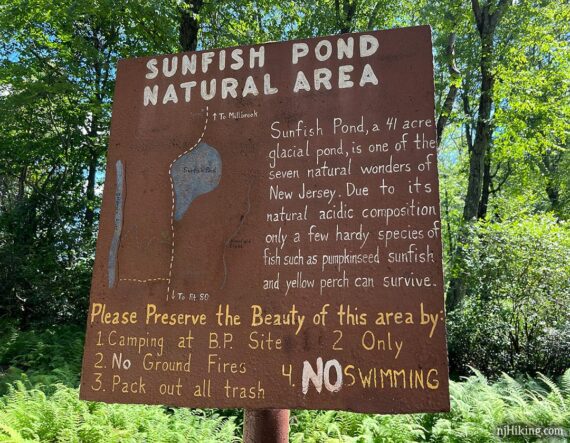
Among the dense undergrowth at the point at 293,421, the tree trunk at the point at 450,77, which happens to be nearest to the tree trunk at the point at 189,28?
the tree trunk at the point at 450,77

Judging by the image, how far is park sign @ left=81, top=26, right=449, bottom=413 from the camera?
1.98m

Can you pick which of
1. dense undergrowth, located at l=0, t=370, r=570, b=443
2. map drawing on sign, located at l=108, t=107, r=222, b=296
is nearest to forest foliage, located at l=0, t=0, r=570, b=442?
dense undergrowth, located at l=0, t=370, r=570, b=443

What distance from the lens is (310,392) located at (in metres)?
1.96

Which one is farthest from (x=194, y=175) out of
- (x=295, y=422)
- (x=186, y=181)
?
(x=295, y=422)

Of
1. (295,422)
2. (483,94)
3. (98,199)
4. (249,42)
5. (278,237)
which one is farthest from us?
(98,199)

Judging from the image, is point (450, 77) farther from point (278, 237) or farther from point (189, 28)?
point (278, 237)

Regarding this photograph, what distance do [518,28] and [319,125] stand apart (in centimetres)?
1420

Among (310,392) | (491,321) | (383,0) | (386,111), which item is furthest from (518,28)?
(310,392)

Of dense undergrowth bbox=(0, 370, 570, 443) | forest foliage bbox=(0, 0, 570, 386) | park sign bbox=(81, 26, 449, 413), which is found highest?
forest foliage bbox=(0, 0, 570, 386)

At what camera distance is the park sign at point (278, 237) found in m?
1.98

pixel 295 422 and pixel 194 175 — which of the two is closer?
pixel 194 175

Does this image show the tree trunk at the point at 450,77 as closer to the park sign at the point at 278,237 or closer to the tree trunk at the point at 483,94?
the tree trunk at the point at 483,94

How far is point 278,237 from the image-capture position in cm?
216

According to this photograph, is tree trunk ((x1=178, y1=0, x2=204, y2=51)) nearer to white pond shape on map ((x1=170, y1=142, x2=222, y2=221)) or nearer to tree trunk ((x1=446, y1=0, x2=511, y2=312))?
tree trunk ((x1=446, y1=0, x2=511, y2=312))
